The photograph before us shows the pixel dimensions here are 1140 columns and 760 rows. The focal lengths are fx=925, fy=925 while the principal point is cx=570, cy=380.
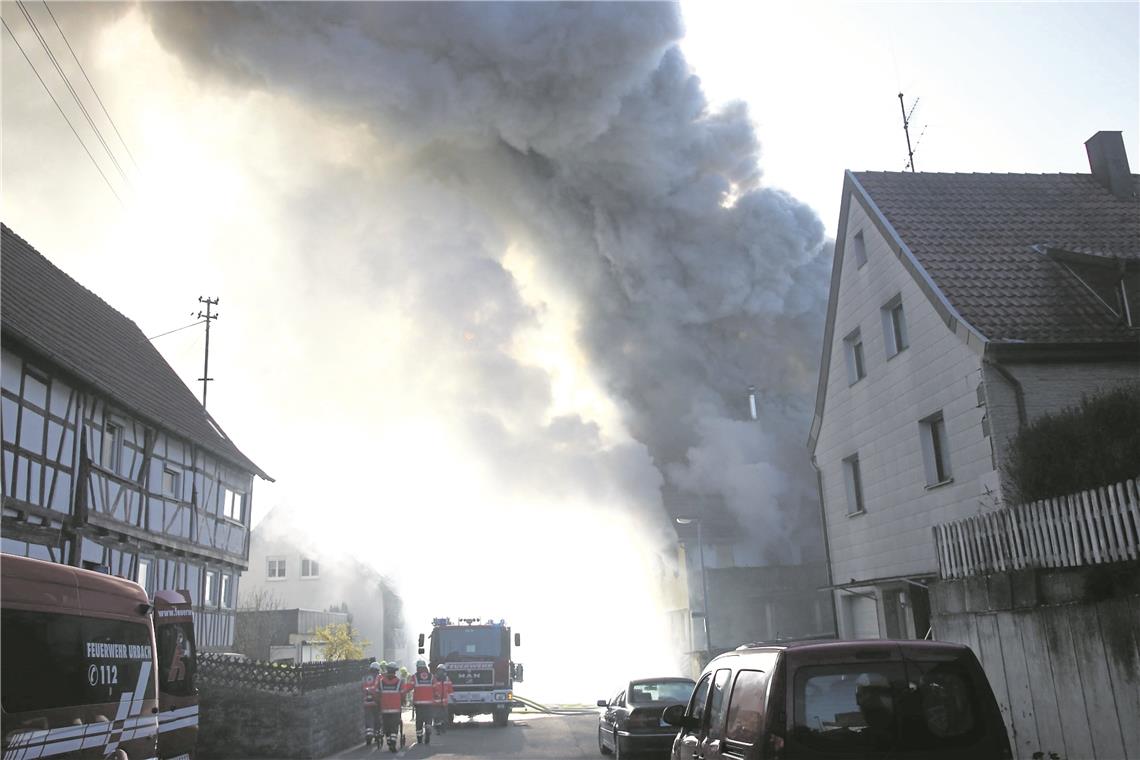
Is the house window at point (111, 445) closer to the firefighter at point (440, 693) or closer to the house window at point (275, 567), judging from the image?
the firefighter at point (440, 693)

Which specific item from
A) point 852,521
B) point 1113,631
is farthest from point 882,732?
point 852,521

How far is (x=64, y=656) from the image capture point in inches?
246

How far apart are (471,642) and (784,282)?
16132 mm

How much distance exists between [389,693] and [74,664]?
34.5ft

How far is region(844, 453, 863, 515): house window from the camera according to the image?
1778cm

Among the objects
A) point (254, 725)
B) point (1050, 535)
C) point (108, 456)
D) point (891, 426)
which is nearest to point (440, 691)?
point (254, 725)

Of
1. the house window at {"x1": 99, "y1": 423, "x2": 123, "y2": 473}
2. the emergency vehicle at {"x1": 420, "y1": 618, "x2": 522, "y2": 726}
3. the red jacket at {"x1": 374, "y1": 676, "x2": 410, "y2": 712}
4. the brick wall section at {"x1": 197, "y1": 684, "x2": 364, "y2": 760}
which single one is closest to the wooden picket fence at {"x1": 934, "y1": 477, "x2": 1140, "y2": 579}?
the red jacket at {"x1": 374, "y1": 676, "x2": 410, "y2": 712}

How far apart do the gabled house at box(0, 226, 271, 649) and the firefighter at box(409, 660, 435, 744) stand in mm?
6168

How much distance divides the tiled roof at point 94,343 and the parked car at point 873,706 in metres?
13.9

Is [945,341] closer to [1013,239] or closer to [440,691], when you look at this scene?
[1013,239]

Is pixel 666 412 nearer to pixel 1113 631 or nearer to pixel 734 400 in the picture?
pixel 734 400

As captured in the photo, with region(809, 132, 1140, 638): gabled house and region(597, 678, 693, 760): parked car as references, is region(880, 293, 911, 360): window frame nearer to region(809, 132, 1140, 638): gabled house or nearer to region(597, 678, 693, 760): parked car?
region(809, 132, 1140, 638): gabled house

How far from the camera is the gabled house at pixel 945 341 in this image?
13531mm

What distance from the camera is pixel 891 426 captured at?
16.2m
